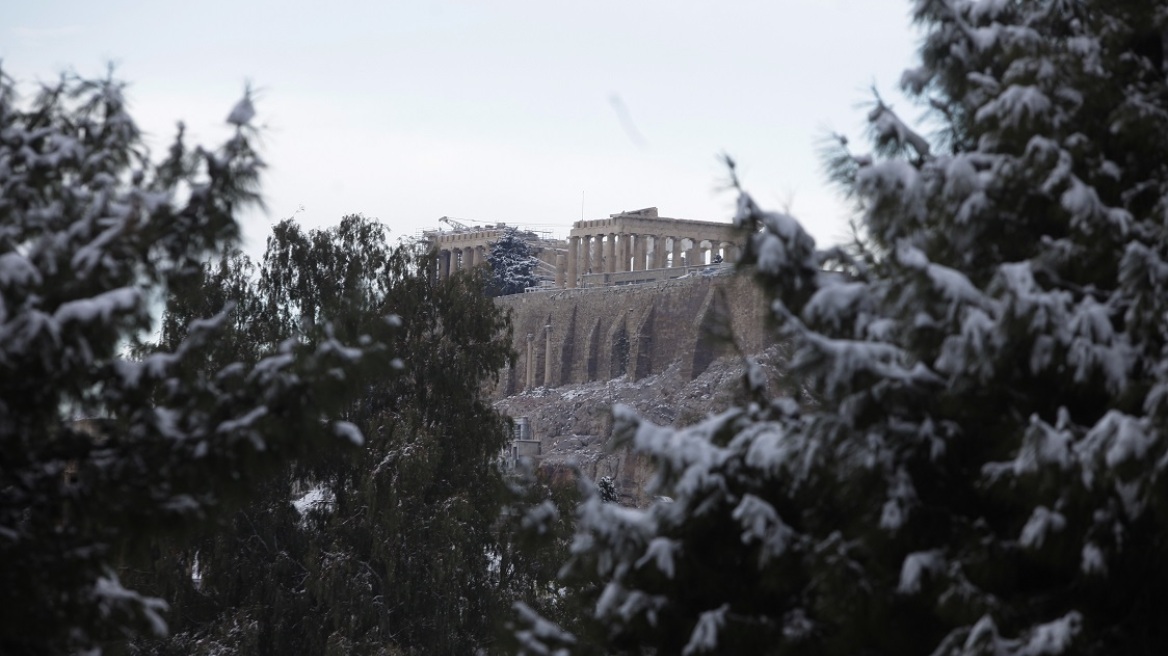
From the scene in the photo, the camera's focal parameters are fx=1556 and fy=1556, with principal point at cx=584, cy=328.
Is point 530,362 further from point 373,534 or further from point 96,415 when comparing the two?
point 96,415

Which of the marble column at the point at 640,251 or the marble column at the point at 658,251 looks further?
the marble column at the point at 658,251

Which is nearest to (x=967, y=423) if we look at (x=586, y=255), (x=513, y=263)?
(x=586, y=255)

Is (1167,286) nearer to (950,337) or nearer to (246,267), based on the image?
(950,337)

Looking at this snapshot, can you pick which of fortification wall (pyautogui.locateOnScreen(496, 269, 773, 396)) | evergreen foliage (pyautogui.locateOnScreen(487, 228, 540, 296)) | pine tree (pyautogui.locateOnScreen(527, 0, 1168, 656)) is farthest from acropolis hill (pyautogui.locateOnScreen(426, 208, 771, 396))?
pine tree (pyautogui.locateOnScreen(527, 0, 1168, 656))

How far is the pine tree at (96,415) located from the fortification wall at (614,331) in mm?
54634

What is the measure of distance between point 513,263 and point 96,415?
78.9m

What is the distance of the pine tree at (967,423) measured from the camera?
5.34 m

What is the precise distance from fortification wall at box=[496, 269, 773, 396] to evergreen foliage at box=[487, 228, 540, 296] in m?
4.82

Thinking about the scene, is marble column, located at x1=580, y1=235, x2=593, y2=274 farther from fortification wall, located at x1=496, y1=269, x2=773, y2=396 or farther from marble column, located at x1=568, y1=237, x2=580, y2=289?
fortification wall, located at x1=496, y1=269, x2=773, y2=396

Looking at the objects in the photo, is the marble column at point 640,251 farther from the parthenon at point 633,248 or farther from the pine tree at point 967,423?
the pine tree at point 967,423

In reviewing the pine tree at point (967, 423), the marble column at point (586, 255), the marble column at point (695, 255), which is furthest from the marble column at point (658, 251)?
the pine tree at point (967, 423)

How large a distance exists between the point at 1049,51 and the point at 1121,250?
0.98 m

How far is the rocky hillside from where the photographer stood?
2041 inches

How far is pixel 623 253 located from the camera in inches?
3036
